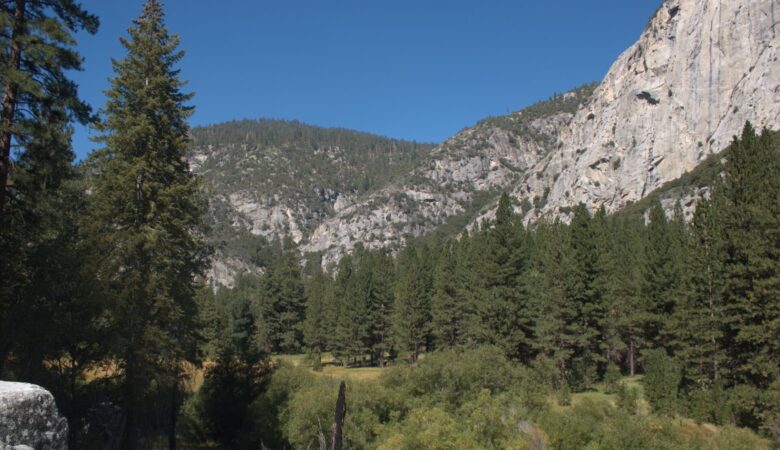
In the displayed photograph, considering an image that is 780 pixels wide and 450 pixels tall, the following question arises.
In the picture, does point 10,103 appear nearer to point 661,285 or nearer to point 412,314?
point 661,285

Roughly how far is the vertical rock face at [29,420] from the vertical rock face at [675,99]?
123426 mm

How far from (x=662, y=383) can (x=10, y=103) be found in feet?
110

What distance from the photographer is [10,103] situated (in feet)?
37.4

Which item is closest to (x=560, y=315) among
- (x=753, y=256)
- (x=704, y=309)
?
(x=704, y=309)

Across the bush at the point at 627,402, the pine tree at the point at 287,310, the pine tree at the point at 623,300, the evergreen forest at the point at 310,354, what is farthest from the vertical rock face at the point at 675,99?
the bush at the point at 627,402

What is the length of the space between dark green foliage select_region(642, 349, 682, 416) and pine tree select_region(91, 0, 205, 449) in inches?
1032

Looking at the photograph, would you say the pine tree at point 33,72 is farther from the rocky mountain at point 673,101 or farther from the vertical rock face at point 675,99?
the vertical rock face at point 675,99

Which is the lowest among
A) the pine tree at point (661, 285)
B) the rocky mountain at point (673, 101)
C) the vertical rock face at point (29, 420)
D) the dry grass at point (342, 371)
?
the dry grass at point (342, 371)

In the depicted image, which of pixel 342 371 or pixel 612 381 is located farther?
pixel 342 371

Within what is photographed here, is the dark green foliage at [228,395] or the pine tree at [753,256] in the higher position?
the pine tree at [753,256]

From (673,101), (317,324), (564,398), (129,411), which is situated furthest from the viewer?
(673,101)

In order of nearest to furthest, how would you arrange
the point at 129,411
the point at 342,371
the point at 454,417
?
the point at 129,411
the point at 454,417
the point at 342,371

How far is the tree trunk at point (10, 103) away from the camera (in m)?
11.2

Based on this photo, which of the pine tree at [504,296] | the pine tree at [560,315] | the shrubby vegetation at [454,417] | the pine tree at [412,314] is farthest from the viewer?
the pine tree at [412,314]
